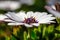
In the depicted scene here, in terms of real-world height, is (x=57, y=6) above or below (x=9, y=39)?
above

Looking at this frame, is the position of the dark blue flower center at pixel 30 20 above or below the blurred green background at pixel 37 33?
above

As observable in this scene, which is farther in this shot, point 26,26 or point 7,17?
point 7,17

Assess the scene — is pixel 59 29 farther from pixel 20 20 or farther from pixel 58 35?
pixel 20 20

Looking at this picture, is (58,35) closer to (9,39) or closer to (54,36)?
(54,36)

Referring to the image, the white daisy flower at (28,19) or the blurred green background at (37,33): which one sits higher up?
the white daisy flower at (28,19)

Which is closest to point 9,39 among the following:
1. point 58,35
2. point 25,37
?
point 25,37

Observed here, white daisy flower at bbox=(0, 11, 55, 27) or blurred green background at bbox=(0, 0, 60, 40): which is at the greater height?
white daisy flower at bbox=(0, 11, 55, 27)

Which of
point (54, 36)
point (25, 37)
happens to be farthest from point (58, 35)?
point (25, 37)

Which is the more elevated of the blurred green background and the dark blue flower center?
the dark blue flower center
